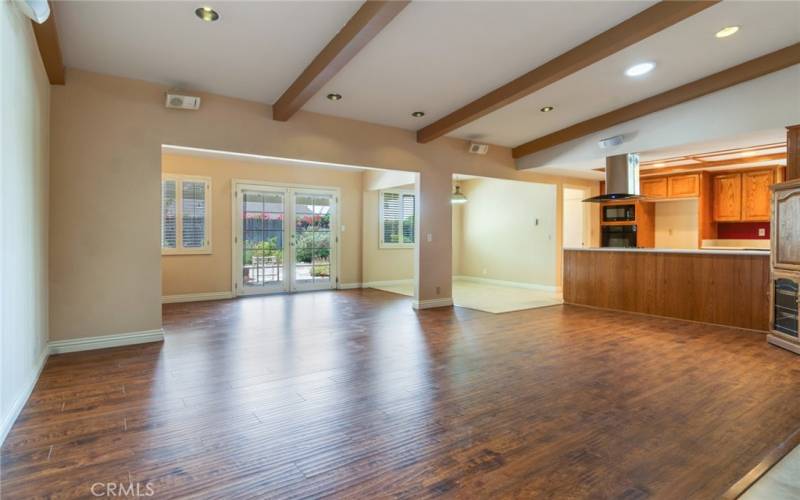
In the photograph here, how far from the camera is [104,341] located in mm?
4004

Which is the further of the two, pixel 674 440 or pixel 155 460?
pixel 674 440

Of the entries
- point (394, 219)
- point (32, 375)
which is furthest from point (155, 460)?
point (394, 219)

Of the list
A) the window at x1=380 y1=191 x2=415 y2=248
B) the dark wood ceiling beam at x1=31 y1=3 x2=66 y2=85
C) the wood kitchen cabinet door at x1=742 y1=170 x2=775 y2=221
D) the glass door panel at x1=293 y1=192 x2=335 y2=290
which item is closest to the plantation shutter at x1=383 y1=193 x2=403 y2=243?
the window at x1=380 y1=191 x2=415 y2=248

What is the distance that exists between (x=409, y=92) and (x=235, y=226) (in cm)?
442

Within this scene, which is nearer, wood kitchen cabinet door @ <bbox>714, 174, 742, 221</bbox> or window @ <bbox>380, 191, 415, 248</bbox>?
wood kitchen cabinet door @ <bbox>714, 174, 742, 221</bbox>

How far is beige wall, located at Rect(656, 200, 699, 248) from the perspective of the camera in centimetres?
757

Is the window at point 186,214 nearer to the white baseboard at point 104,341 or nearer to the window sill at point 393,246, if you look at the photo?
the white baseboard at point 104,341

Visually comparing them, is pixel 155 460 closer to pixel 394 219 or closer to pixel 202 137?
pixel 202 137

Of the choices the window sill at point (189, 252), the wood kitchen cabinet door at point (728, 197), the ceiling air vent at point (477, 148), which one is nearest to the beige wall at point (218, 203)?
the window sill at point (189, 252)

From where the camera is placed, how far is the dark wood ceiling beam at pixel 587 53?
3139 mm

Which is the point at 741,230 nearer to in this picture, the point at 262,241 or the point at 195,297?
the point at 262,241

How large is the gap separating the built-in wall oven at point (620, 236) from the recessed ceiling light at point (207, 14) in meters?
7.94

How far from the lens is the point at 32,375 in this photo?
2969 millimetres

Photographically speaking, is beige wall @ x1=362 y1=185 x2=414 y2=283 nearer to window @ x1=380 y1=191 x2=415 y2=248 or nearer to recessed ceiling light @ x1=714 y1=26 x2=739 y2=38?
window @ x1=380 y1=191 x2=415 y2=248
